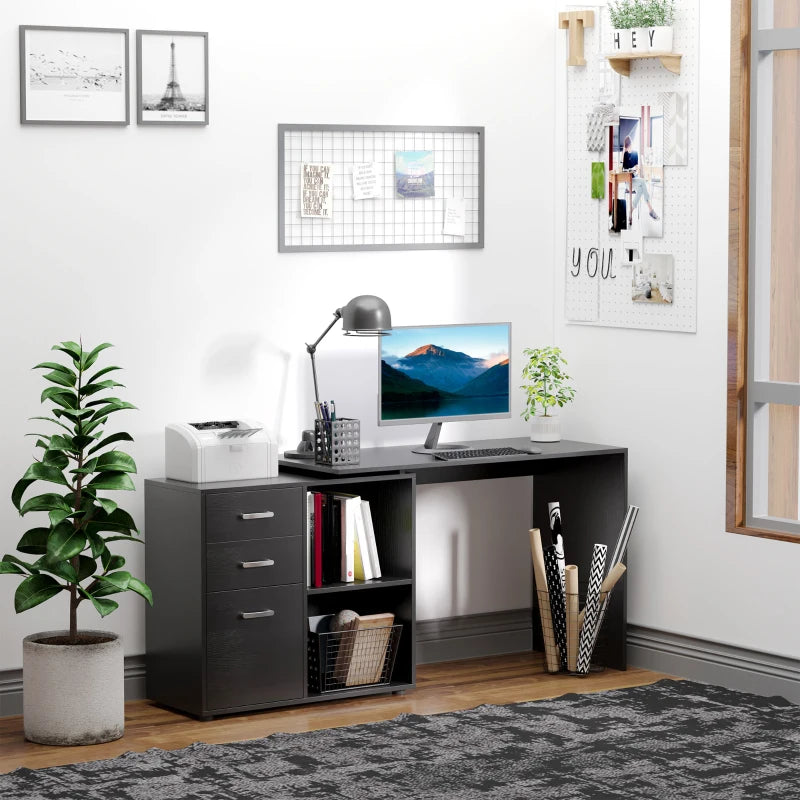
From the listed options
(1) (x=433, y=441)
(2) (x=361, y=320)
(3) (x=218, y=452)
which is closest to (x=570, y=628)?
(1) (x=433, y=441)

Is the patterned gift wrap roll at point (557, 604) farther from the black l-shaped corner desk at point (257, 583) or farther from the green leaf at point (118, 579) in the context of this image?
the green leaf at point (118, 579)

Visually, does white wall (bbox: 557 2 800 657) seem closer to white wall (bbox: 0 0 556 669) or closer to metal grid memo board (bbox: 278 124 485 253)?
white wall (bbox: 0 0 556 669)

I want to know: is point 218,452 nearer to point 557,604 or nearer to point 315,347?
point 315,347

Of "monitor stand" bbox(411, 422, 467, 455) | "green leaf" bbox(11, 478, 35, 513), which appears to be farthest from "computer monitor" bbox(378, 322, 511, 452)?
"green leaf" bbox(11, 478, 35, 513)

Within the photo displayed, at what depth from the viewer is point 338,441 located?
16.3ft

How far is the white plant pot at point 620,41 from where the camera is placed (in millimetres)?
5258

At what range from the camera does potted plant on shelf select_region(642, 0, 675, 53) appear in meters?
5.18

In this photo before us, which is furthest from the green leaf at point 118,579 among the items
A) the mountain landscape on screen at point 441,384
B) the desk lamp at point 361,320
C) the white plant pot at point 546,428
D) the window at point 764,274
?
the window at point 764,274

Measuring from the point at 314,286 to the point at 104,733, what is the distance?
5.47ft

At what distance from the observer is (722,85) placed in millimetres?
5062

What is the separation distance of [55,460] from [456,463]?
1.30 meters

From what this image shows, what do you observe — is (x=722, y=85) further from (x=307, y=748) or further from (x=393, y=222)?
(x=307, y=748)

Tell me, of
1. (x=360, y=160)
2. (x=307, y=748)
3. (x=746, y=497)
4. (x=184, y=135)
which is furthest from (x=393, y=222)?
(x=307, y=748)

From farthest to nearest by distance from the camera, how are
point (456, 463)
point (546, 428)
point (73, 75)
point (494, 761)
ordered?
point (546, 428)
point (456, 463)
point (73, 75)
point (494, 761)
